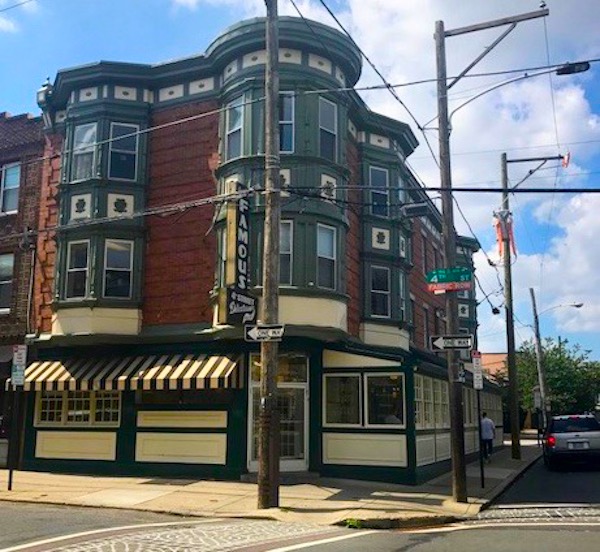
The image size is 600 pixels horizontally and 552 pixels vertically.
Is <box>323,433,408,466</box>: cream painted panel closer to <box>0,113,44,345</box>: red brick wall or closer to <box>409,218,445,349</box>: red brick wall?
<box>0,113,44,345</box>: red brick wall

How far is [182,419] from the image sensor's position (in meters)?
17.7

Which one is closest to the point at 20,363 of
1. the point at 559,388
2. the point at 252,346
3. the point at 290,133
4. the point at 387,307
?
the point at 252,346

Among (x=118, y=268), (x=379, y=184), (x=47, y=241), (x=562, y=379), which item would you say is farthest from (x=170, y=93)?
(x=562, y=379)

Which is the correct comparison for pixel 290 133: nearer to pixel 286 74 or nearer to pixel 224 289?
pixel 286 74

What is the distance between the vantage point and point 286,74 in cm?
1778

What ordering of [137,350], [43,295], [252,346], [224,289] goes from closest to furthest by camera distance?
[224,289] < [252,346] < [137,350] < [43,295]

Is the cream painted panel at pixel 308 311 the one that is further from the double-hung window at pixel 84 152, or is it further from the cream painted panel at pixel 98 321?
the double-hung window at pixel 84 152

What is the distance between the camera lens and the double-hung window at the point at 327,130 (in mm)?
18297

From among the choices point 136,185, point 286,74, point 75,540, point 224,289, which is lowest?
point 75,540

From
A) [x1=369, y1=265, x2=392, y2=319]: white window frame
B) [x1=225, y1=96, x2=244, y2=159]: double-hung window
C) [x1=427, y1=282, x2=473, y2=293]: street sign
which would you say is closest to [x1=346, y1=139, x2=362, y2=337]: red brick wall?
[x1=369, y1=265, x2=392, y2=319]: white window frame

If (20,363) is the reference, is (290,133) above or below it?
above

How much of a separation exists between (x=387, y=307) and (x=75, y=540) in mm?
14524

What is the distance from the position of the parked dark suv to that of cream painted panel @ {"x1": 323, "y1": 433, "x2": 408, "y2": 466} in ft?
23.2

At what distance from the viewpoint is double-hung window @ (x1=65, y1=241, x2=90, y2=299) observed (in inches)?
743
